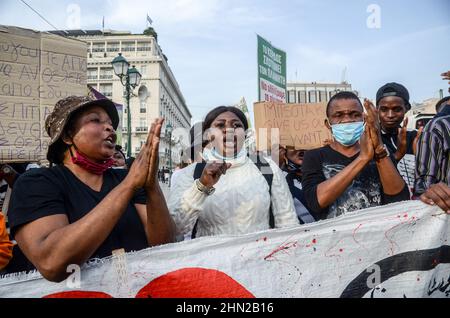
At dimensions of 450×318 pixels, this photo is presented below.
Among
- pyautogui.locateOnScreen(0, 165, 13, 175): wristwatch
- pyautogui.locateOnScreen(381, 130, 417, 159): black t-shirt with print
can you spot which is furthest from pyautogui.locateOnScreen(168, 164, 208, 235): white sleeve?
pyautogui.locateOnScreen(0, 165, 13, 175): wristwatch

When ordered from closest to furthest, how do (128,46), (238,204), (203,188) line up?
1. (203,188)
2. (238,204)
3. (128,46)

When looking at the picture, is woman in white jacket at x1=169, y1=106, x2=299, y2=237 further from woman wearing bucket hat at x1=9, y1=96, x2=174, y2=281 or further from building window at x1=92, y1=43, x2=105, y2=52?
building window at x1=92, y1=43, x2=105, y2=52

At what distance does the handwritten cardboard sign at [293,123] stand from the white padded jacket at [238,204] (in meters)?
1.96

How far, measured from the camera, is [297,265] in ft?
5.89

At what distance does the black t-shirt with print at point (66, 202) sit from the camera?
1.53 m

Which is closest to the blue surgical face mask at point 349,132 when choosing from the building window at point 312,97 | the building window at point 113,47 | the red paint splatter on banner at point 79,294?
the red paint splatter on banner at point 79,294

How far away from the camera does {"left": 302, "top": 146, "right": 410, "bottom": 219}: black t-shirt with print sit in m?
2.26

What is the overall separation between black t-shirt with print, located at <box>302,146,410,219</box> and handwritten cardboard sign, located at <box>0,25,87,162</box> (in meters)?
2.34

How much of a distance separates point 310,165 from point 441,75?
1003 mm

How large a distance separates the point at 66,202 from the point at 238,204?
0.98 meters

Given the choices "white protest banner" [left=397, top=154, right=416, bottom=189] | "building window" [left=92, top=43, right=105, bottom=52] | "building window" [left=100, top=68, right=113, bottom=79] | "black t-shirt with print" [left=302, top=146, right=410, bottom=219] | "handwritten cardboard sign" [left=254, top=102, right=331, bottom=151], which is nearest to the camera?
"black t-shirt with print" [left=302, top=146, right=410, bottom=219]

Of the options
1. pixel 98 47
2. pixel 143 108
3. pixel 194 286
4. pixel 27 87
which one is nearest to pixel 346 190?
pixel 194 286

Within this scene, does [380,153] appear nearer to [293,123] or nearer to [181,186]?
[181,186]

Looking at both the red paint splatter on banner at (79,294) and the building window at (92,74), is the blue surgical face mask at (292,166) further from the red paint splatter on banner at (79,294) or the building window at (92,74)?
the building window at (92,74)
